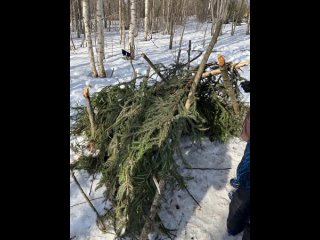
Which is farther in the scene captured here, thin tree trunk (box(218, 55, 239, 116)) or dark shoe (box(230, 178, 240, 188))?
thin tree trunk (box(218, 55, 239, 116))

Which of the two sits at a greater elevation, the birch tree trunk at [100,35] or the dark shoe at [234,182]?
the birch tree trunk at [100,35]

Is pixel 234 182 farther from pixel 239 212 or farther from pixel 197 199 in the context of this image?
pixel 239 212

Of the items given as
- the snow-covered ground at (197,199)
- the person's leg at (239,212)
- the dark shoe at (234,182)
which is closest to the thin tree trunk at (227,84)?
the snow-covered ground at (197,199)

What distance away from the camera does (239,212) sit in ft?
8.34

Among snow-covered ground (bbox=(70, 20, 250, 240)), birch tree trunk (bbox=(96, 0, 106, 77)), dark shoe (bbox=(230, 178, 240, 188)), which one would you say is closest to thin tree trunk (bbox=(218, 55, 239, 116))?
snow-covered ground (bbox=(70, 20, 250, 240))

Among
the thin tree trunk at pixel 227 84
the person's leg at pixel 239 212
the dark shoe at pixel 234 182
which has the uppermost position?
the thin tree trunk at pixel 227 84

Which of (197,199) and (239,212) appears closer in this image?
(239,212)

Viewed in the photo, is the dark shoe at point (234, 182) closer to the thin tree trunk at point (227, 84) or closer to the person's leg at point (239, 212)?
the person's leg at point (239, 212)

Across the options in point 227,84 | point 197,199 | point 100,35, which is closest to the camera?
point 197,199

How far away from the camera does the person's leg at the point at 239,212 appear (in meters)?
2.49

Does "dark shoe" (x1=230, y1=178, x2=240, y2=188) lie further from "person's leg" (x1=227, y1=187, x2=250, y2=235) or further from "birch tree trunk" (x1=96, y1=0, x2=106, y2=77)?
"birch tree trunk" (x1=96, y1=0, x2=106, y2=77)

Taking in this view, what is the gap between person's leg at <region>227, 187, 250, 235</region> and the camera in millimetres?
2492

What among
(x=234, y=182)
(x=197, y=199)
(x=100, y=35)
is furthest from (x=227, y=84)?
(x=100, y=35)
